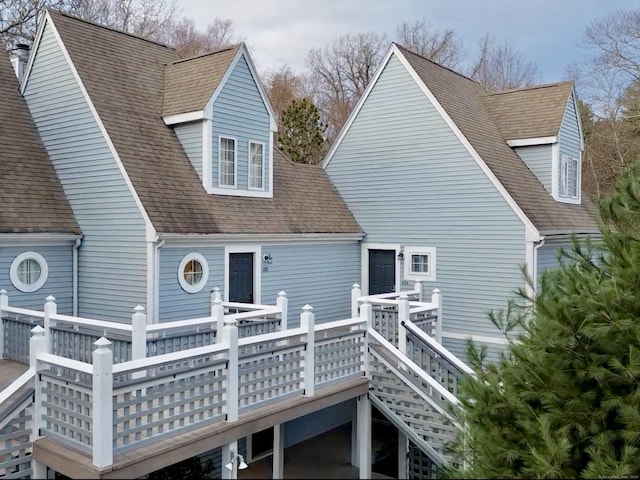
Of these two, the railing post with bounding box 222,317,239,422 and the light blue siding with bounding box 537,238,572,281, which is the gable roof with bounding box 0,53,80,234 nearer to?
the railing post with bounding box 222,317,239,422

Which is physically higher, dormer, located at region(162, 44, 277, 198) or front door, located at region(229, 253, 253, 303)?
dormer, located at region(162, 44, 277, 198)

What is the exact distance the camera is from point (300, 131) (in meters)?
26.8

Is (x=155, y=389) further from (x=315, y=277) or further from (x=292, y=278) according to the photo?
(x=315, y=277)

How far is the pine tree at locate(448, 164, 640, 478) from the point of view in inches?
148

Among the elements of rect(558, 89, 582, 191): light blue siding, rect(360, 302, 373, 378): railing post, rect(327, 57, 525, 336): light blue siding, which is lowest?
rect(360, 302, 373, 378): railing post

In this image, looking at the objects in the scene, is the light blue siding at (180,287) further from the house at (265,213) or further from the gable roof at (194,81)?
the gable roof at (194,81)

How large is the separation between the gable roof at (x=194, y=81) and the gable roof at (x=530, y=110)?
7434 millimetres

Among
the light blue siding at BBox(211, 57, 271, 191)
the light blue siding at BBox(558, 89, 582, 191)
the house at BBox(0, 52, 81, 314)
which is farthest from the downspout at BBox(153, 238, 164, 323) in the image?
the light blue siding at BBox(558, 89, 582, 191)

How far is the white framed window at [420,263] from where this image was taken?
12.9m

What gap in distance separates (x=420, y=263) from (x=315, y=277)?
2.50m

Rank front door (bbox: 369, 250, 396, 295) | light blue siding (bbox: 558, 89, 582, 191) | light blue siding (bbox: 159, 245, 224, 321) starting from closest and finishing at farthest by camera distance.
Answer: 1. light blue siding (bbox: 159, 245, 224, 321)
2. front door (bbox: 369, 250, 396, 295)
3. light blue siding (bbox: 558, 89, 582, 191)

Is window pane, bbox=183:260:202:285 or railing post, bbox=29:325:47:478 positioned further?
window pane, bbox=183:260:202:285

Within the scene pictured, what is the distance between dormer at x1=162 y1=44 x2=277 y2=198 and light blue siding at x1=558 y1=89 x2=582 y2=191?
7.41m

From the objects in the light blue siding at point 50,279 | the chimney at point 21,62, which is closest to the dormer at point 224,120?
the light blue siding at point 50,279
